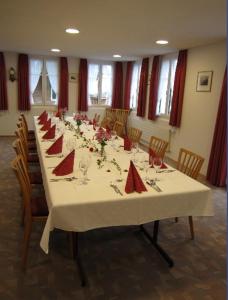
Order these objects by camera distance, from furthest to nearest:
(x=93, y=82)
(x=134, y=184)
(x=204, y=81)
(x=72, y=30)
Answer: (x=93, y=82)
(x=204, y=81)
(x=72, y=30)
(x=134, y=184)

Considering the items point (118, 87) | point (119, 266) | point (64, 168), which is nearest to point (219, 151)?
point (119, 266)

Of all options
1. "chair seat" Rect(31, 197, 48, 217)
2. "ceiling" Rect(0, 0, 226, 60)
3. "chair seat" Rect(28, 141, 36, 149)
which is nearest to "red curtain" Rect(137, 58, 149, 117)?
"ceiling" Rect(0, 0, 226, 60)

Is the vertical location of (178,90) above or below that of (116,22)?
below

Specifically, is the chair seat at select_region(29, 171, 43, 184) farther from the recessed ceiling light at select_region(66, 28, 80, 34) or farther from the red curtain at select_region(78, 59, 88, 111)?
the red curtain at select_region(78, 59, 88, 111)

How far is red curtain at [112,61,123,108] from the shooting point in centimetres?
770

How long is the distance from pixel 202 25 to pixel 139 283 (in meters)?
2.93

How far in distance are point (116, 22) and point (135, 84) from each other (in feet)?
14.2

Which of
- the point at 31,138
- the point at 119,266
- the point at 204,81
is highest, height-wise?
the point at 204,81

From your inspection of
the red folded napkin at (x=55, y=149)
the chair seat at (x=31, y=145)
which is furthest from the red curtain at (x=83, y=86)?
the red folded napkin at (x=55, y=149)

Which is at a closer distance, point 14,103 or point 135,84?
point 14,103

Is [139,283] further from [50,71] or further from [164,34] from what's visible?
[50,71]

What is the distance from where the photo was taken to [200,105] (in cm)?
468

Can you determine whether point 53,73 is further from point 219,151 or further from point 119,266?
point 119,266

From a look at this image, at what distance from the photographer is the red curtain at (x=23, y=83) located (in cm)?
679
